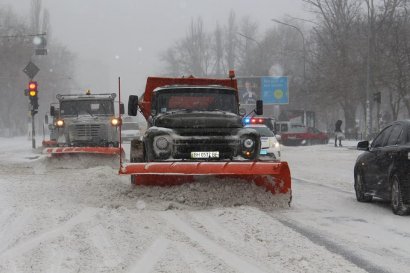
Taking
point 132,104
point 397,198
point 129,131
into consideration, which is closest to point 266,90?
point 129,131

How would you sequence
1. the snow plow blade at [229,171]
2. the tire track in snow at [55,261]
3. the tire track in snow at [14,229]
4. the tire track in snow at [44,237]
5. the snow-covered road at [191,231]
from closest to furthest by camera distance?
the tire track in snow at [55,261] < the snow-covered road at [191,231] < the tire track in snow at [44,237] < the tire track in snow at [14,229] < the snow plow blade at [229,171]

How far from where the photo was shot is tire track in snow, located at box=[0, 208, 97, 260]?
6.63 meters

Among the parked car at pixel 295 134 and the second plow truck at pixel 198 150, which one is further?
the parked car at pixel 295 134

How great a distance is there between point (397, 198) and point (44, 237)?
548 cm

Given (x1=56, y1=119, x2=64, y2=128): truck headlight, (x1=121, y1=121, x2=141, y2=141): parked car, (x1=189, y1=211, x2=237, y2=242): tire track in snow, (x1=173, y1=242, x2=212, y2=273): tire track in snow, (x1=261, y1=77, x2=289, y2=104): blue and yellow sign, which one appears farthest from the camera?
(x1=261, y1=77, x2=289, y2=104): blue and yellow sign

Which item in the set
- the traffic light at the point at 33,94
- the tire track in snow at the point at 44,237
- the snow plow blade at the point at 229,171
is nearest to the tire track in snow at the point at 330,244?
the snow plow blade at the point at 229,171

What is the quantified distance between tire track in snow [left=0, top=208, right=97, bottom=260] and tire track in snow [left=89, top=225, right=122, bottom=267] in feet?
1.27

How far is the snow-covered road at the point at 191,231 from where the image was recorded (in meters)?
6.27

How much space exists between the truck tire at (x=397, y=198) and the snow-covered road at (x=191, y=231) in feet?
0.60

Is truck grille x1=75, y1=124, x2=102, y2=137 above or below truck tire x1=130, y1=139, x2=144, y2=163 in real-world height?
above

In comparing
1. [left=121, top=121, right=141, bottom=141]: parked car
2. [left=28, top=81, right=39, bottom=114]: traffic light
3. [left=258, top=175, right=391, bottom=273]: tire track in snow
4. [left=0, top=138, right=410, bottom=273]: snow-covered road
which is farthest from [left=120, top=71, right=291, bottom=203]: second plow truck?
[left=121, top=121, right=141, bottom=141]: parked car

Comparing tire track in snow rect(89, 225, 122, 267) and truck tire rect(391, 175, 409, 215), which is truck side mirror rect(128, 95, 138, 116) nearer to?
tire track in snow rect(89, 225, 122, 267)

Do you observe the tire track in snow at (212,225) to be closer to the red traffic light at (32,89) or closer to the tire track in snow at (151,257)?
the tire track in snow at (151,257)

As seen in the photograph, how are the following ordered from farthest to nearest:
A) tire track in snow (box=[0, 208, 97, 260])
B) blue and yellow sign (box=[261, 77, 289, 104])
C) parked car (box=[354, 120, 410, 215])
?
blue and yellow sign (box=[261, 77, 289, 104]) < parked car (box=[354, 120, 410, 215]) < tire track in snow (box=[0, 208, 97, 260])
